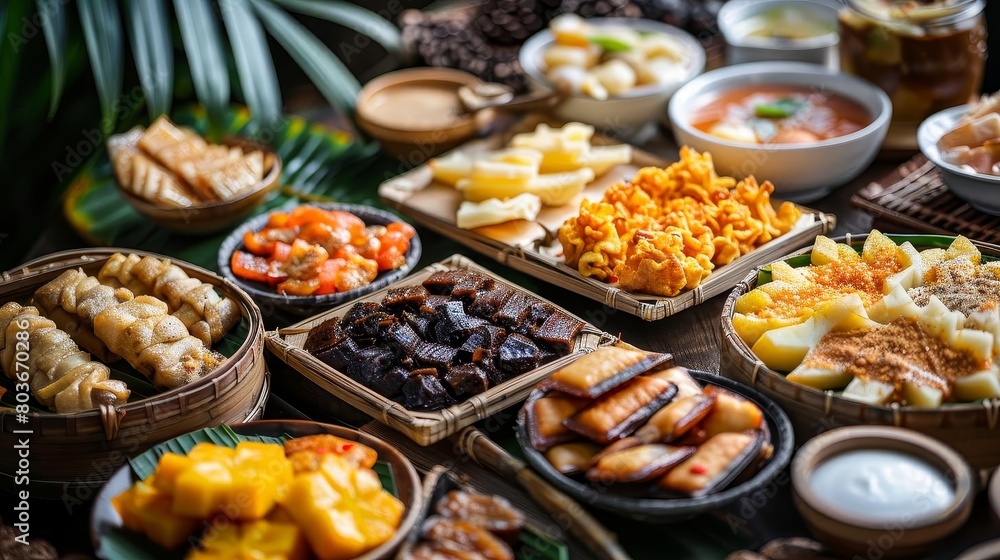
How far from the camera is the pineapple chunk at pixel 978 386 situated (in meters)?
2.10

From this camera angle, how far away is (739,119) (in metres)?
3.74

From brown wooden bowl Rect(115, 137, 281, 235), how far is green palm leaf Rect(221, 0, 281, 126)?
0.41 meters

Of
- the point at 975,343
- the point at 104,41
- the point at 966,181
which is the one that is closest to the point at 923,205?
the point at 966,181

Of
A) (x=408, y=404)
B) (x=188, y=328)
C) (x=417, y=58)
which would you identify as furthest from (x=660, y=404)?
(x=417, y=58)

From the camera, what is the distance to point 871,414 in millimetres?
2113

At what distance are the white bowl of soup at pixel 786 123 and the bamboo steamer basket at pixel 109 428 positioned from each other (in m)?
1.98

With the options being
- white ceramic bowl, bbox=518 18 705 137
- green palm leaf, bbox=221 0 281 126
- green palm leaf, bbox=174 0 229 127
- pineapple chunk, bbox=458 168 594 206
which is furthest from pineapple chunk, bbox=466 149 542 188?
green palm leaf, bbox=174 0 229 127

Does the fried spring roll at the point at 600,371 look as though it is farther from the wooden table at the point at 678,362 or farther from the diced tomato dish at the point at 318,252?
the diced tomato dish at the point at 318,252

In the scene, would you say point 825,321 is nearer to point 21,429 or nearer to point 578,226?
point 578,226

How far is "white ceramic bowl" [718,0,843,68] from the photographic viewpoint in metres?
4.15

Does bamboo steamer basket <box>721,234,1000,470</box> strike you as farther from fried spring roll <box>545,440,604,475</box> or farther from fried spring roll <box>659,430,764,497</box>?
fried spring roll <box>545,440,604,475</box>

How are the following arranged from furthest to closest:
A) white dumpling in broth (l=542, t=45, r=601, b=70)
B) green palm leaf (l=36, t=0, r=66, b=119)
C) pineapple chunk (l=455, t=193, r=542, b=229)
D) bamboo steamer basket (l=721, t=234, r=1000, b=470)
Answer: white dumpling in broth (l=542, t=45, r=601, b=70)
green palm leaf (l=36, t=0, r=66, b=119)
pineapple chunk (l=455, t=193, r=542, b=229)
bamboo steamer basket (l=721, t=234, r=1000, b=470)

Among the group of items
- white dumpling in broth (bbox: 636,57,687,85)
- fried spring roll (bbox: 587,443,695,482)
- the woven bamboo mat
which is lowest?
the woven bamboo mat

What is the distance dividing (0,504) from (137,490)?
745 millimetres
